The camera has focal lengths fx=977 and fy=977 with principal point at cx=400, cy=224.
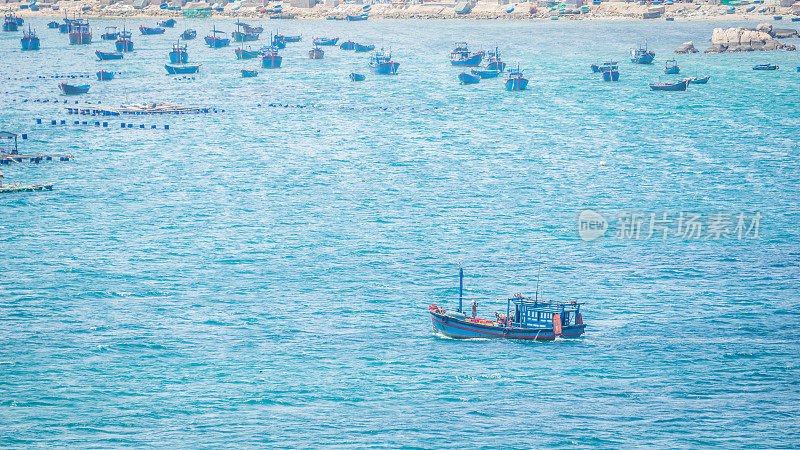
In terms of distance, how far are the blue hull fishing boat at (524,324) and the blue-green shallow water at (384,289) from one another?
1.11m

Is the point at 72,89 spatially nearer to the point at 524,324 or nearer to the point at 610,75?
the point at 610,75

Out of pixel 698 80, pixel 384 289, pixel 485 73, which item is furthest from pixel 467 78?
pixel 384 289

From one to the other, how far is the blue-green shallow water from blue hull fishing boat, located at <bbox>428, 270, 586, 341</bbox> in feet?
3.63

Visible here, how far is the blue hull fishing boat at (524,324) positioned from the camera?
211 feet

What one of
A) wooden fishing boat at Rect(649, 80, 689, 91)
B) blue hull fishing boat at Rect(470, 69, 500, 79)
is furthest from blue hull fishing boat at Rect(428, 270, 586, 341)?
blue hull fishing boat at Rect(470, 69, 500, 79)

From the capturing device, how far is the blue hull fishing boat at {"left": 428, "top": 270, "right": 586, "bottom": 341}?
211 ft

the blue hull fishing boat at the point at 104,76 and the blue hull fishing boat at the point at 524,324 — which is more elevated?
the blue hull fishing boat at the point at 104,76

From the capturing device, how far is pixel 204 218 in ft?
311

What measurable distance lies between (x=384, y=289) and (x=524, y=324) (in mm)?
13028

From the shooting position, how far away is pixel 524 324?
64875 mm

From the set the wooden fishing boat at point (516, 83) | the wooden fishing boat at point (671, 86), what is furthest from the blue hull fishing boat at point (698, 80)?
the wooden fishing boat at point (516, 83)

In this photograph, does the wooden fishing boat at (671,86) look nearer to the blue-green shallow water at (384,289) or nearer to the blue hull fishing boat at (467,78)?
the blue hull fishing boat at (467,78)

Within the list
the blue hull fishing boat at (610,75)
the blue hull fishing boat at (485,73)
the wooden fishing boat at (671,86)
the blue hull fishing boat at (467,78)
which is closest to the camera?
the wooden fishing boat at (671,86)

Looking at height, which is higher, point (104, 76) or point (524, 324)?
point (104, 76)
